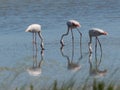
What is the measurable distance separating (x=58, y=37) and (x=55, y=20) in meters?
3.35

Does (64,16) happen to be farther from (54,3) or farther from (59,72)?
(59,72)

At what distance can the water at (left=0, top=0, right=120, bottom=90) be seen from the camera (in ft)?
36.0

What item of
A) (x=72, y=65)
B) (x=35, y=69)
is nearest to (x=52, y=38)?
(x=72, y=65)

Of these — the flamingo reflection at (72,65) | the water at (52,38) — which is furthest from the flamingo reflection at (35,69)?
the flamingo reflection at (72,65)

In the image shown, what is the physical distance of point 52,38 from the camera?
16.1m

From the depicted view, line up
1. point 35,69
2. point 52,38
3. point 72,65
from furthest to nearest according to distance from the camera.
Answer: point 52,38
point 72,65
point 35,69

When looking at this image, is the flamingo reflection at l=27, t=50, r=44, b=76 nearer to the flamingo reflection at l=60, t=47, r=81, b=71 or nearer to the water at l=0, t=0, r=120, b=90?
the water at l=0, t=0, r=120, b=90

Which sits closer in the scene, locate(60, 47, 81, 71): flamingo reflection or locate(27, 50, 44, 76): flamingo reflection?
locate(27, 50, 44, 76): flamingo reflection

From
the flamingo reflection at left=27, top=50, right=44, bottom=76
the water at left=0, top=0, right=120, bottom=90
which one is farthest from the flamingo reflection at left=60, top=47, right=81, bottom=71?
the flamingo reflection at left=27, top=50, right=44, bottom=76

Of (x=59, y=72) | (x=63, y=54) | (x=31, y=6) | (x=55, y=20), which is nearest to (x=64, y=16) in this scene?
(x=55, y=20)

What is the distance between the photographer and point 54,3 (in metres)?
23.8

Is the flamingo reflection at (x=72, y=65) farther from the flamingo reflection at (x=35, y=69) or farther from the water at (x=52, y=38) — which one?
the flamingo reflection at (x=35, y=69)

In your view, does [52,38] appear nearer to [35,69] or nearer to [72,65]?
[72,65]

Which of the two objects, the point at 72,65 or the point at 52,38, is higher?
the point at 52,38
